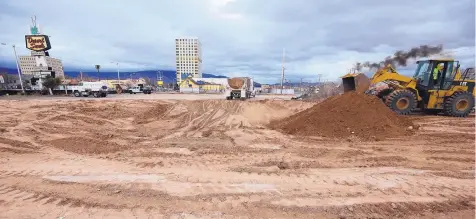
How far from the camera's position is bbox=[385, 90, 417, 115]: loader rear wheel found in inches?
446

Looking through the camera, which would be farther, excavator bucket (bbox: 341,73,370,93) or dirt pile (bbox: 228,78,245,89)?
dirt pile (bbox: 228,78,245,89)

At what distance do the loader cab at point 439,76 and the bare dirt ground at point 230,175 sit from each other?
4.27 meters

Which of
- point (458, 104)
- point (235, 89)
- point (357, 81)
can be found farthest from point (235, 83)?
point (458, 104)

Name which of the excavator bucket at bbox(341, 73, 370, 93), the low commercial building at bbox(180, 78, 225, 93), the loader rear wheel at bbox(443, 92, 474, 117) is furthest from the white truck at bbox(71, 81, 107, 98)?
the loader rear wheel at bbox(443, 92, 474, 117)

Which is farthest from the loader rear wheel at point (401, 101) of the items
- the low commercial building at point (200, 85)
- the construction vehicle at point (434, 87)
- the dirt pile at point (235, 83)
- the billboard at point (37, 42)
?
the billboard at point (37, 42)

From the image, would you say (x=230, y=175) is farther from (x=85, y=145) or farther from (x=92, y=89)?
(x=92, y=89)

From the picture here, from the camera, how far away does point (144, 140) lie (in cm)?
757

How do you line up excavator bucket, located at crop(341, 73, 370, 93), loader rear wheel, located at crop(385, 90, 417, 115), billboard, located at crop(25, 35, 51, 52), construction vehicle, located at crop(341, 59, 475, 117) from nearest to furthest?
loader rear wheel, located at crop(385, 90, 417, 115) → construction vehicle, located at crop(341, 59, 475, 117) → excavator bucket, located at crop(341, 73, 370, 93) → billboard, located at crop(25, 35, 51, 52)

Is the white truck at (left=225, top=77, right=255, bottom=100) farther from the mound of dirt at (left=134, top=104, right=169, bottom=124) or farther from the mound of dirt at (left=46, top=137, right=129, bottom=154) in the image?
the mound of dirt at (left=46, top=137, right=129, bottom=154)

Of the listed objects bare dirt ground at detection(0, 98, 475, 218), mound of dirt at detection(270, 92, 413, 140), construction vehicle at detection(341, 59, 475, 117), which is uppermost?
construction vehicle at detection(341, 59, 475, 117)

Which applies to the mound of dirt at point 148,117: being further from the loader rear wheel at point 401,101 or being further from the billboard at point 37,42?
the billboard at point 37,42

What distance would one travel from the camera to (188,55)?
119438 mm

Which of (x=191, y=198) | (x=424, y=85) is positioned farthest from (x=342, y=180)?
(x=424, y=85)

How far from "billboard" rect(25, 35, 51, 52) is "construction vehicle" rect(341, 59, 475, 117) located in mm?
64508
